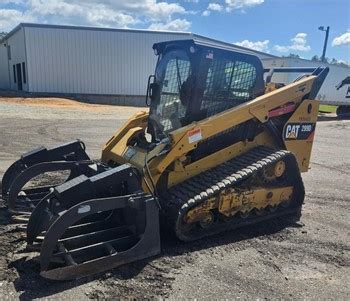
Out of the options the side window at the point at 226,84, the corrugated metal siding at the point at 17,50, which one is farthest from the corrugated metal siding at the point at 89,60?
the side window at the point at 226,84

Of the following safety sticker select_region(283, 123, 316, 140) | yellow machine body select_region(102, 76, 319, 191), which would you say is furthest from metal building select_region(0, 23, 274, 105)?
safety sticker select_region(283, 123, 316, 140)

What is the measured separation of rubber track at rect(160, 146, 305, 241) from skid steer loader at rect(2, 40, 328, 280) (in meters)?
0.01

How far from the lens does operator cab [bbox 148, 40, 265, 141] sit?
4.93m

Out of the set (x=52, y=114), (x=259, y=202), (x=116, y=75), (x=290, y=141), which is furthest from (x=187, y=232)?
(x=116, y=75)

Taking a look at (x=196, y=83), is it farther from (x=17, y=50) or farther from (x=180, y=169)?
(x=17, y=50)

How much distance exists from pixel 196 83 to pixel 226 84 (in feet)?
1.68

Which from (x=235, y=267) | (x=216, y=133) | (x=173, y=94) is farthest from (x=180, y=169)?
(x=235, y=267)

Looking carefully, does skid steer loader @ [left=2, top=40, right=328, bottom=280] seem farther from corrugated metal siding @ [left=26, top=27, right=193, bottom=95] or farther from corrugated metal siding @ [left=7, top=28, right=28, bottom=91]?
corrugated metal siding @ [left=7, top=28, right=28, bottom=91]

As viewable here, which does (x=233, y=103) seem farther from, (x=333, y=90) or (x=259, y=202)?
(x=333, y=90)

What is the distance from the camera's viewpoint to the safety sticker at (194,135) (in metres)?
4.77

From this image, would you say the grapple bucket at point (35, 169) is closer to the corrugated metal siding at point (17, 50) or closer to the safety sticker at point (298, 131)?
the safety sticker at point (298, 131)

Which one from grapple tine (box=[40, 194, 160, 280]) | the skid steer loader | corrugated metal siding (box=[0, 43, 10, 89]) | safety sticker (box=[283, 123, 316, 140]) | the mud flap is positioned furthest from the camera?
corrugated metal siding (box=[0, 43, 10, 89])

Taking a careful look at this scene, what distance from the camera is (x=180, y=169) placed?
195 inches

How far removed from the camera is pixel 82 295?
3.59 metres
